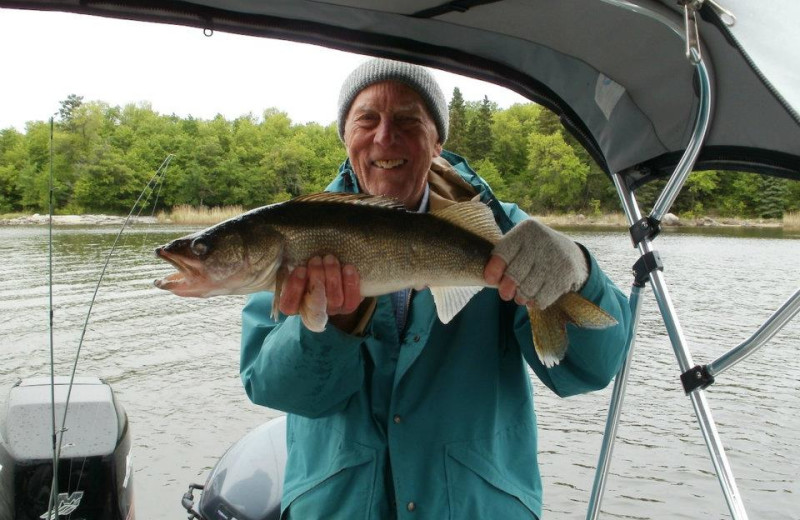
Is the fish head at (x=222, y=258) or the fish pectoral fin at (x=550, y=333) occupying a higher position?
the fish head at (x=222, y=258)

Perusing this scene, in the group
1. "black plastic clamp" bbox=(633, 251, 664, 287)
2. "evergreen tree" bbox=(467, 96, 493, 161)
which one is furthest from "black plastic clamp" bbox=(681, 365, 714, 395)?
"evergreen tree" bbox=(467, 96, 493, 161)

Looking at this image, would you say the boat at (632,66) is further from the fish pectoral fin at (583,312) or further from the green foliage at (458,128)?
the green foliage at (458,128)

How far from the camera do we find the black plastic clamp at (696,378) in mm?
2633

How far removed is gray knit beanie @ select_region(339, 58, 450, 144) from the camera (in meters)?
2.89

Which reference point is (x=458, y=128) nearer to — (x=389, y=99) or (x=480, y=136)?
(x=480, y=136)

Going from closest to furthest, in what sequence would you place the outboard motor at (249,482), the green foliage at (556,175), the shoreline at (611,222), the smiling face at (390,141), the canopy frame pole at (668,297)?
Answer: the canopy frame pole at (668,297)
the smiling face at (390,141)
the outboard motor at (249,482)
the shoreline at (611,222)
the green foliage at (556,175)

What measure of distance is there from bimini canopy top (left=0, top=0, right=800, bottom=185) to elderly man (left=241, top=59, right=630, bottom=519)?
1.32ft

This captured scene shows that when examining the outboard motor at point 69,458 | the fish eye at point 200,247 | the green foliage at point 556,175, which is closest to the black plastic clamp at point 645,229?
the fish eye at point 200,247

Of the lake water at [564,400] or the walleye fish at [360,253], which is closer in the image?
the walleye fish at [360,253]

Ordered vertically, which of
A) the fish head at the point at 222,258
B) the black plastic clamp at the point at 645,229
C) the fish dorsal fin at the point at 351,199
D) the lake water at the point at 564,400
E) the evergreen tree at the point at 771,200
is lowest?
the lake water at the point at 564,400

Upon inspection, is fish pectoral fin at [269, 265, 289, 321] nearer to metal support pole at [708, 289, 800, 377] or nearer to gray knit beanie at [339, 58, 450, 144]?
gray knit beanie at [339, 58, 450, 144]

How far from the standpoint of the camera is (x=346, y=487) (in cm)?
249

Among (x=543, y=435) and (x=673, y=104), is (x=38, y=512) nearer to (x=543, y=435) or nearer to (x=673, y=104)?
(x=673, y=104)

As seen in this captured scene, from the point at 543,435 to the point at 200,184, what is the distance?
16.6 metres
